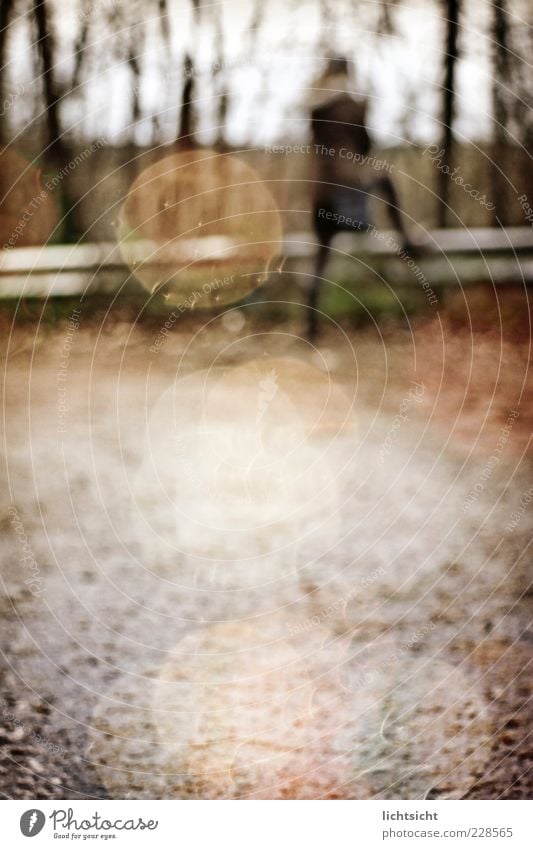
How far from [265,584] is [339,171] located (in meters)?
2.38

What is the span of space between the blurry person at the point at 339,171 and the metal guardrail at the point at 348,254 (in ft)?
0.51

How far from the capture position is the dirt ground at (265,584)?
1.29 metres

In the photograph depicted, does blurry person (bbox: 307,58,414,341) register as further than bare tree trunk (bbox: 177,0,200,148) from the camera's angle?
Yes

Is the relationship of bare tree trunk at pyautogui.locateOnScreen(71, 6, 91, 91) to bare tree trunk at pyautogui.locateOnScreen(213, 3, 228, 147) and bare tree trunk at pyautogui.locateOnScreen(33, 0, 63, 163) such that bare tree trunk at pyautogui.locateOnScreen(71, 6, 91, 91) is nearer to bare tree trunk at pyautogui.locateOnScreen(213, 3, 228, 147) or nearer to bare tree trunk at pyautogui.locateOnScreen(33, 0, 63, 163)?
bare tree trunk at pyautogui.locateOnScreen(33, 0, 63, 163)

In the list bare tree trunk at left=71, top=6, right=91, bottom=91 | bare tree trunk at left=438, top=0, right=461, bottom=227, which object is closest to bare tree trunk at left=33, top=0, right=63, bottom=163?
bare tree trunk at left=71, top=6, right=91, bottom=91

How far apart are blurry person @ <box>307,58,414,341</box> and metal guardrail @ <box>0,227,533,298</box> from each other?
6.1 inches

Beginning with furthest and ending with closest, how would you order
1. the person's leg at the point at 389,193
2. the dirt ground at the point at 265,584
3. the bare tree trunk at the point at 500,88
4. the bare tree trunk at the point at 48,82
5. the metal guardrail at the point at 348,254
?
1. the metal guardrail at the point at 348,254
2. the person's leg at the point at 389,193
3. the bare tree trunk at the point at 500,88
4. the bare tree trunk at the point at 48,82
5. the dirt ground at the point at 265,584

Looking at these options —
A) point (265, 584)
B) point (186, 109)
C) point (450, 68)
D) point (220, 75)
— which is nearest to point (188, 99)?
point (186, 109)

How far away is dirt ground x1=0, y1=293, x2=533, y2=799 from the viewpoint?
50.7 inches

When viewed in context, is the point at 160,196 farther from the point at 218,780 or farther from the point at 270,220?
the point at 218,780

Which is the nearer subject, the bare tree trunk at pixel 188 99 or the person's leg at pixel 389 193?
the bare tree trunk at pixel 188 99

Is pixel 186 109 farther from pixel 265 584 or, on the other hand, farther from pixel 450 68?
pixel 265 584

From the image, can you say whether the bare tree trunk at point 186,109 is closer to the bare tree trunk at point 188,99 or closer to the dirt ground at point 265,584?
the bare tree trunk at point 188,99

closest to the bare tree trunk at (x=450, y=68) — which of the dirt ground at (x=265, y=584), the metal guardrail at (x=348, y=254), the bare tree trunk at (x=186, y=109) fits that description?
the metal guardrail at (x=348, y=254)
